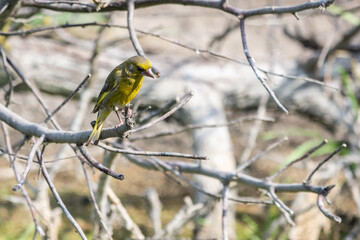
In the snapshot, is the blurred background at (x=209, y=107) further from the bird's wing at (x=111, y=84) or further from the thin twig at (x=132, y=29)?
the bird's wing at (x=111, y=84)

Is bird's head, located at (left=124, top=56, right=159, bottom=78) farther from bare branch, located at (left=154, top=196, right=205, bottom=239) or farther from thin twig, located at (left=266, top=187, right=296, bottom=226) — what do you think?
bare branch, located at (left=154, top=196, right=205, bottom=239)

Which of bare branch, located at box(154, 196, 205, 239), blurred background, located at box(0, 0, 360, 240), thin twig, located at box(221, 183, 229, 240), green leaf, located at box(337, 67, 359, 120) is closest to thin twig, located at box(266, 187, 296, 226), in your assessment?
thin twig, located at box(221, 183, 229, 240)

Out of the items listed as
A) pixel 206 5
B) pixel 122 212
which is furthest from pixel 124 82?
pixel 122 212

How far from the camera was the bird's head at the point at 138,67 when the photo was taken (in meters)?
1.37

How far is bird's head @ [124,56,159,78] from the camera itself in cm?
137

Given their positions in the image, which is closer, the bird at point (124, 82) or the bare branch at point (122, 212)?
the bird at point (124, 82)

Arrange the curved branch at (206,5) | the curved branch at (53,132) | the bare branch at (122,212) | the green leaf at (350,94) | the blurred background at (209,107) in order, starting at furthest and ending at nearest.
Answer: the green leaf at (350,94)
the blurred background at (209,107)
the bare branch at (122,212)
the curved branch at (206,5)
the curved branch at (53,132)

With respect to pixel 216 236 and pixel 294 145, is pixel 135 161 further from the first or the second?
pixel 294 145

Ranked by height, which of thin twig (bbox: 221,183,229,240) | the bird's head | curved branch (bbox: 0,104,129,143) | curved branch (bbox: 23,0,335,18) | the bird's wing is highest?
curved branch (bbox: 23,0,335,18)

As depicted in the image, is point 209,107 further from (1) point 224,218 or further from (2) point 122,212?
(1) point 224,218

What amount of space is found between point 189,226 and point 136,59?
2588mm

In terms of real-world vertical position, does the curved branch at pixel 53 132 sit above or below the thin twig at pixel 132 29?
below

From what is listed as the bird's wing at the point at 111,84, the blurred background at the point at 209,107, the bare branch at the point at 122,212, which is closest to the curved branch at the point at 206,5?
the bird's wing at the point at 111,84

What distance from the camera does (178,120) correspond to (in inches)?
143
